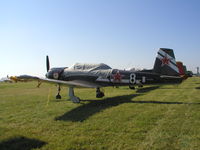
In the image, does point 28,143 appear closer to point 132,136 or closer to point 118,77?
point 132,136

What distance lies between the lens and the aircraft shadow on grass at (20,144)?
4.09 meters

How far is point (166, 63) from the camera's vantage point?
1105 centimetres

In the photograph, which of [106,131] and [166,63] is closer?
[106,131]

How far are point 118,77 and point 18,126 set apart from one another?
22.1ft

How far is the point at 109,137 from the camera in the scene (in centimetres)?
459

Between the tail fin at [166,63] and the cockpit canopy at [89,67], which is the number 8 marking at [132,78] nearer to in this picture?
the tail fin at [166,63]

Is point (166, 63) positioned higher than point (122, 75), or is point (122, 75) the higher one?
point (166, 63)

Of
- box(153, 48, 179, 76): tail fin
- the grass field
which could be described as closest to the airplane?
box(153, 48, 179, 76): tail fin

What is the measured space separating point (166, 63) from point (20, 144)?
8955 mm

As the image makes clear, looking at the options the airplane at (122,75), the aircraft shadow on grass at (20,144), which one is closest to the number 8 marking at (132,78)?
the airplane at (122,75)

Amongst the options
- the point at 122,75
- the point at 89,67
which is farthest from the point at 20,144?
the point at 89,67

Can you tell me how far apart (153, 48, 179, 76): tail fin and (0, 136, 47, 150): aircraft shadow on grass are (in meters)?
8.45

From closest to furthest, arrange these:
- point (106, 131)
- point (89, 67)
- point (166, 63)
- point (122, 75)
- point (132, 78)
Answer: point (106, 131)
point (166, 63)
point (132, 78)
point (122, 75)
point (89, 67)

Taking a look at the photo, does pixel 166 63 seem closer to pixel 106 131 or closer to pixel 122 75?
pixel 122 75
